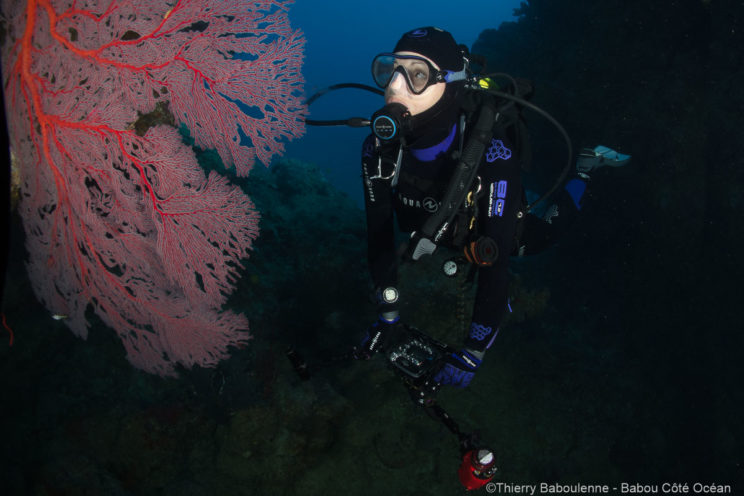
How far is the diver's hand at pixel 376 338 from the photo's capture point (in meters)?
3.24

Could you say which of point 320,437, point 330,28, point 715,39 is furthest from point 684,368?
point 330,28

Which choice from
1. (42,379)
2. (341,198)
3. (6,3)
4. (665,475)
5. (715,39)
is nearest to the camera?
(6,3)

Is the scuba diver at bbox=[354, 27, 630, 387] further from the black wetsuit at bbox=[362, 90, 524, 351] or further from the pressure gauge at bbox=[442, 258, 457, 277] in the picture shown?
the pressure gauge at bbox=[442, 258, 457, 277]

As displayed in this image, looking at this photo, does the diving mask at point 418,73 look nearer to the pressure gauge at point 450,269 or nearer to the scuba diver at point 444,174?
the scuba diver at point 444,174

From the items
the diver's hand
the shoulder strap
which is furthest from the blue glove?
the shoulder strap

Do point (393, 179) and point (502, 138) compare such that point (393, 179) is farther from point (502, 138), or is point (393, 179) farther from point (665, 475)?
point (665, 475)

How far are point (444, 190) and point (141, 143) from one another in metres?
2.51

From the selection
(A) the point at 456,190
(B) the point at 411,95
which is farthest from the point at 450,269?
(B) the point at 411,95

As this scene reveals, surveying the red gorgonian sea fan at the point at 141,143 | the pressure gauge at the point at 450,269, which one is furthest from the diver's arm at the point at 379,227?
the red gorgonian sea fan at the point at 141,143

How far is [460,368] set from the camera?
9.60ft

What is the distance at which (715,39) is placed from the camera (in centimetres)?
528

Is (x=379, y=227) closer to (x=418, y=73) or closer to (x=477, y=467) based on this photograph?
(x=418, y=73)

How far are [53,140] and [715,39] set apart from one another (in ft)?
27.9

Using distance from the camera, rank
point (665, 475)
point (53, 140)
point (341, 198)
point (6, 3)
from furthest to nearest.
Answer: point (341, 198), point (665, 475), point (53, 140), point (6, 3)
